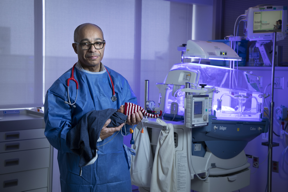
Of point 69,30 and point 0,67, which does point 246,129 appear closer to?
point 69,30

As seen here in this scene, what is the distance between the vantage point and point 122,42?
3584mm

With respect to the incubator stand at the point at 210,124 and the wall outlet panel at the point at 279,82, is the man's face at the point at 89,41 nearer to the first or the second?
the incubator stand at the point at 210,124

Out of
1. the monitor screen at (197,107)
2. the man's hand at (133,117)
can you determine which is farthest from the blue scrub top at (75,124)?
the monitor screen at (197,107)

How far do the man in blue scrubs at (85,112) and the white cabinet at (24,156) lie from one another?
1077 mm

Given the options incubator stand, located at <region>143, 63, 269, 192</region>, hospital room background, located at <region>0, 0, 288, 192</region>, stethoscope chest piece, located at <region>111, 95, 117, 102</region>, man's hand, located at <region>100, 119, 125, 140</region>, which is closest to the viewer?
man's hand, located at <region>100, 119, 125, 140</region>

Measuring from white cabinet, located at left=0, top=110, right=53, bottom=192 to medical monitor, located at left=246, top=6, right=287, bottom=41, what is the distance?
2.05 metres

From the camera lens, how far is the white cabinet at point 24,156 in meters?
2.52

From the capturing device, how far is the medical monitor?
2.78 meters

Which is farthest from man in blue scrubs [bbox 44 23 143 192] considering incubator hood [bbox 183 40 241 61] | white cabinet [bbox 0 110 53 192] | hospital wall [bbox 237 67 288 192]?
hospital wall [bbox 237 67 288 192]

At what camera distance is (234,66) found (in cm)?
328

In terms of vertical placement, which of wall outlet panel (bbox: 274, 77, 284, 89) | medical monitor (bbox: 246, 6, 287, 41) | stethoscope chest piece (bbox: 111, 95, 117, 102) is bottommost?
stethoscope chest piece (bbox: 111, 95, 117, 102)

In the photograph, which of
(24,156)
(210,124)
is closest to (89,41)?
(210,124)

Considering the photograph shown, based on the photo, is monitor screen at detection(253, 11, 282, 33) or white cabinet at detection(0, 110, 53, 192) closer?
white cabinet at detection(0, 110, 53, 192)

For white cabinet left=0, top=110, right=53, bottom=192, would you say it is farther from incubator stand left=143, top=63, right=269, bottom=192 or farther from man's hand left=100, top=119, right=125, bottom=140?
man's hand left=100, top=119, right=125, bottom=140
